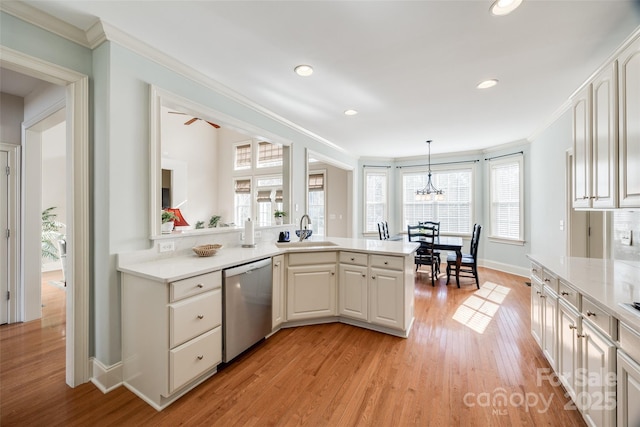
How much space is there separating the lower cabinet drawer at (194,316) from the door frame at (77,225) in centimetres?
86

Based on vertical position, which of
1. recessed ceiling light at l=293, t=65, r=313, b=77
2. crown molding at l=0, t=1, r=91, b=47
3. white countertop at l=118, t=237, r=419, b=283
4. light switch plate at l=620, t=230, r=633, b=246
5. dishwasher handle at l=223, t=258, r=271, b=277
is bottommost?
dishwasher handle at l=223, t=258, r=271, b=277

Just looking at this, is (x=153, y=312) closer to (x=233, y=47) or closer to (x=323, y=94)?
(x=233, y=47)

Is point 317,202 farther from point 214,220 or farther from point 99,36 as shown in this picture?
point 99,36

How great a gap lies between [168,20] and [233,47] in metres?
0.48

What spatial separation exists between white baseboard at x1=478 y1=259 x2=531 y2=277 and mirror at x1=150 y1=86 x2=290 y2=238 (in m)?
4.99

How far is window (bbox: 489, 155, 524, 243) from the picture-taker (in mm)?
5348

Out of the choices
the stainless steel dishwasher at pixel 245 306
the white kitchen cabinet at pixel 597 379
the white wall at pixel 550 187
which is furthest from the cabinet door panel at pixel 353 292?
the white wall at pixel 550 187

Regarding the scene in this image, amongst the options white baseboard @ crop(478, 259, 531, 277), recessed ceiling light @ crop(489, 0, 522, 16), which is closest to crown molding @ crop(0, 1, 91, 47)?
recessed ceiling light @ crop(489, 0, 522, 16)

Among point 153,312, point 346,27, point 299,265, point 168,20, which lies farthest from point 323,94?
point 153,312

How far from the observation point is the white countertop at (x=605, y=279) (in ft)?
4.19

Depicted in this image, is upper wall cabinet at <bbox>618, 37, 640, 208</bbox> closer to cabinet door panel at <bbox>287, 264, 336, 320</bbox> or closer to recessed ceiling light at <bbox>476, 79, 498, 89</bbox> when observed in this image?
recessed ceiling light at <bbox>476, 79, 498, 89</bbox>

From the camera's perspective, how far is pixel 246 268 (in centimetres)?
232

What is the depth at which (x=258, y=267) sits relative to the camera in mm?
2459

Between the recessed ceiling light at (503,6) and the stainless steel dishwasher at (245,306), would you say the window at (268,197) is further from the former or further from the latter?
the recessed ceiling light at (503,6)
